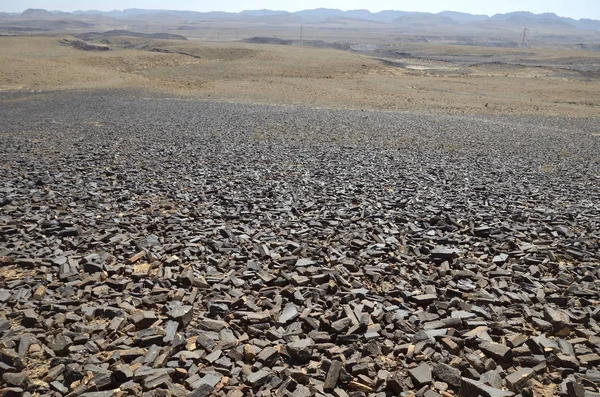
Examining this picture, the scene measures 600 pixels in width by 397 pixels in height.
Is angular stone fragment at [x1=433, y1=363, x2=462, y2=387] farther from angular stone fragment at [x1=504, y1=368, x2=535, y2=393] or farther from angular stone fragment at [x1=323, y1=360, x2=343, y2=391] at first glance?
angular stone fragment at [x1=323, y1=360, x2=343, y2=391]

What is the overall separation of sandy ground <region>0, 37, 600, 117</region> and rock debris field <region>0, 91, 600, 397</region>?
68.9 feet

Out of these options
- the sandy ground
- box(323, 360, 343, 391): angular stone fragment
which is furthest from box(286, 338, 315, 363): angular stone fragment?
the sandy ground

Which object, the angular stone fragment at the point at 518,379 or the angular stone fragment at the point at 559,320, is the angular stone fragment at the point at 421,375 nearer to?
the angular stone fragment at the point at 518,379

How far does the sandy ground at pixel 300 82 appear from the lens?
34.1m

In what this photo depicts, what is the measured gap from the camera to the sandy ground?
3409 cm

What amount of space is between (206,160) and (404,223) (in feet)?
22.6

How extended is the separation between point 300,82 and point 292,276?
3923cm

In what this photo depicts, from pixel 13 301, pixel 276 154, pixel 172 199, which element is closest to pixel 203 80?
pixel 276 154

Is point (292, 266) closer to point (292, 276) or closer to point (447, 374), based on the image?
point (292, 276)

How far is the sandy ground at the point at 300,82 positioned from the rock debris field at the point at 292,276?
21.0m

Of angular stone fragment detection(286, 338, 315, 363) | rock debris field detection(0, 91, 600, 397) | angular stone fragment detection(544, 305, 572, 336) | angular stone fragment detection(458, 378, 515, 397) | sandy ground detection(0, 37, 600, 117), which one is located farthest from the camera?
sandy ground detection(0, 37, 600, 117)

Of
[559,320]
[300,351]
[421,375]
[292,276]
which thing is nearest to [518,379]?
[421,375]

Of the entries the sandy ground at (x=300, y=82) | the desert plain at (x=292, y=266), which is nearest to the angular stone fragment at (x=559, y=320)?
the desert plain at (x=292, y=266)

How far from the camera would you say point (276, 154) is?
14797mm
